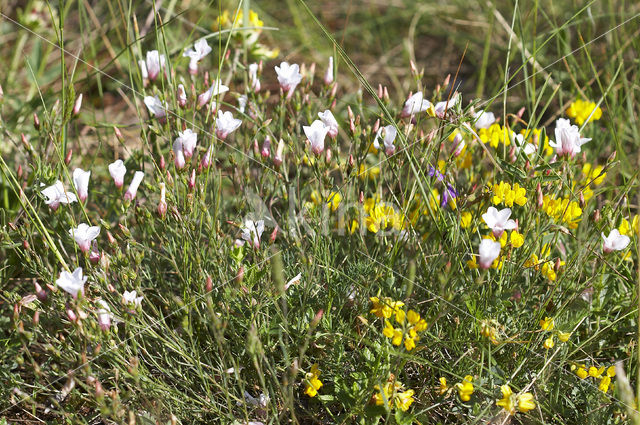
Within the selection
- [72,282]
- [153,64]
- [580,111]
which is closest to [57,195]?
[72,282]

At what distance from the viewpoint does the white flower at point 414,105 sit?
2061 mm

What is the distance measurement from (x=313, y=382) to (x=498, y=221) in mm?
680

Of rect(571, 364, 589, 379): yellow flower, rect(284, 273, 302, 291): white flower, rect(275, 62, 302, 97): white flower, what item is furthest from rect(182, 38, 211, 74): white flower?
rect(571, 364, 589, 379): yellow flower

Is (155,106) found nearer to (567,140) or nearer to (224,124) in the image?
(224,124)

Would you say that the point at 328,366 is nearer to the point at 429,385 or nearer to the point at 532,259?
the point at 429,385

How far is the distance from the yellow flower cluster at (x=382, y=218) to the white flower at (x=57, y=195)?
35.9 inches

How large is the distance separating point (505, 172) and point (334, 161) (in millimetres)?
535

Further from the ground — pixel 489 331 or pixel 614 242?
pixel 614 242

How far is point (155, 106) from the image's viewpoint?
2.14 metres

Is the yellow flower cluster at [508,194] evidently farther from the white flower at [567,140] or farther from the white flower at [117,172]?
the white flower at [117,172]

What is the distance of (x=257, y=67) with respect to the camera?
7.74 ft

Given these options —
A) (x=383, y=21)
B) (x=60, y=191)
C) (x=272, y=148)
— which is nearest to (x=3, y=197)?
(x=60, y=191)

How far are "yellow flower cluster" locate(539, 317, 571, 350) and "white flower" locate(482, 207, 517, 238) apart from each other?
0.28 meters

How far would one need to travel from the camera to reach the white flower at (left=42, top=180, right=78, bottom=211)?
74.1 inches
